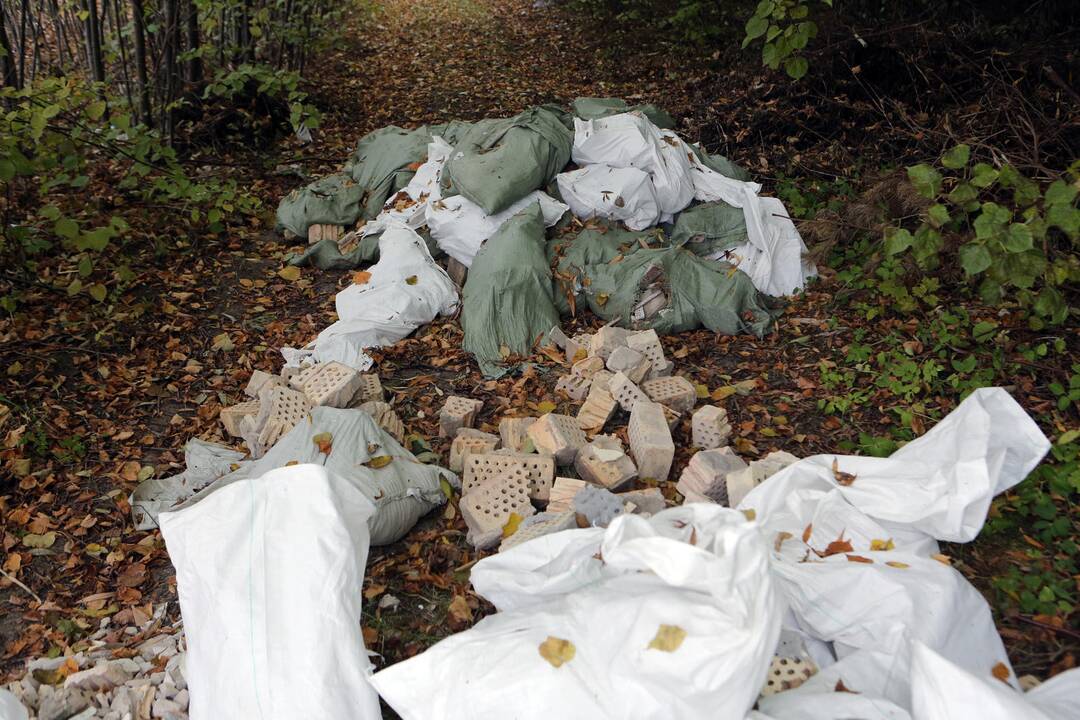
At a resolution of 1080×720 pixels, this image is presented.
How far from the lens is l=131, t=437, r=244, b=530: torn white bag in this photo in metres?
2.58

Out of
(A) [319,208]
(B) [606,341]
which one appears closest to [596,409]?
(B) [606,341]

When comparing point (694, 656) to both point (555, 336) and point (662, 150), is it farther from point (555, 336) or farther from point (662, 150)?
point (662, 150)

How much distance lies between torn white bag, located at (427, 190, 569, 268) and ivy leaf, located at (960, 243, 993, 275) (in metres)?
1.88

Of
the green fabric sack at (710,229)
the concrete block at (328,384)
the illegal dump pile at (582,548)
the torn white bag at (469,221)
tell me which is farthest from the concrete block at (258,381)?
the green fabric sack at (710,229)

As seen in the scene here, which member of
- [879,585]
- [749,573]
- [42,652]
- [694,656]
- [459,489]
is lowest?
[42,652]

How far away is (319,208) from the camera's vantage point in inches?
173

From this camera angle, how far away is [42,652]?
2.15 m

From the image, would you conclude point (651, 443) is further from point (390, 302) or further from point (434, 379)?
point (390, 302)

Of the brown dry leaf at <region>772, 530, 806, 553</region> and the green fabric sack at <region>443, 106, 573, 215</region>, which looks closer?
the brown dry leaf at <region>772, 530, 806, 553</region>

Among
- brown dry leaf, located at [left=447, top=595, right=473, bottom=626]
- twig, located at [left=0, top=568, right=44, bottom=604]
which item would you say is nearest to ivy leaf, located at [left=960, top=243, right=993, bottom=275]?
brown dry leaf, located at [left=447, top=595, right=473, bottom=626]

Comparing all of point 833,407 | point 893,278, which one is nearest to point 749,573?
point 833,407

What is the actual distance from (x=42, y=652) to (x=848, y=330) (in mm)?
3205

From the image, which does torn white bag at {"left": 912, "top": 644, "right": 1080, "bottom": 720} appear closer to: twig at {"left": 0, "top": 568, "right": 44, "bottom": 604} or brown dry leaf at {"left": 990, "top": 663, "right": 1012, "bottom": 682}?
brown dry leaf at {"left": 990, "top": 663, "right": 1012, "bottom": 682}

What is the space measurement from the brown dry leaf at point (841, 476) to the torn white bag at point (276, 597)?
1286mm
